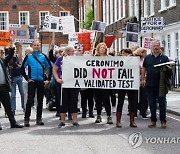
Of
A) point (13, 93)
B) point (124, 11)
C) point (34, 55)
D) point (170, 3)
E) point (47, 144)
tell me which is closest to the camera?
point (47, 144)

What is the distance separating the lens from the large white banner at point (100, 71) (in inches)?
526

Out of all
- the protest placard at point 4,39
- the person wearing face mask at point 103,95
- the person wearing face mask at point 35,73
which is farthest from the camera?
the protest placard at point 4,39

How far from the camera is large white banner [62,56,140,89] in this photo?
13.4 meters

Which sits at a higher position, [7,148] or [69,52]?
[69,52]

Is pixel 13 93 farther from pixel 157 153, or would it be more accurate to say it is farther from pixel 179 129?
pixel 157 153

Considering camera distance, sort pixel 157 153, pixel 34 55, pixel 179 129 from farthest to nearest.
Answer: pixel 34 55, pixel 179 129, pixel 157 153

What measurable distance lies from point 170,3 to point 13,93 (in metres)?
15.7

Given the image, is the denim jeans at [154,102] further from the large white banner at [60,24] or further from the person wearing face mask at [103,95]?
the large white banner at [60,24]

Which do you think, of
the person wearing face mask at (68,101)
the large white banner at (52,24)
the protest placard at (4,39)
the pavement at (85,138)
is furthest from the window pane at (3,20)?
the person wearing face mask at (68,101)

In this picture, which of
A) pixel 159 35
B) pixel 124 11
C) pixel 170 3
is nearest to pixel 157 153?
pixel 170 3

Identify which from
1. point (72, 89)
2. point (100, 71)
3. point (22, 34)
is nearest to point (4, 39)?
point (100, 71)

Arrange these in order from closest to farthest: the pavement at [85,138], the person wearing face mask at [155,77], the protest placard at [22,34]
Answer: the pavement at [85,138] < the person wearing face mask at [155,77] < the protest placard at [22,34]

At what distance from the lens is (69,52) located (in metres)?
13.4

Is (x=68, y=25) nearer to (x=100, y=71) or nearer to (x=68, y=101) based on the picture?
(x=100, y=71)
